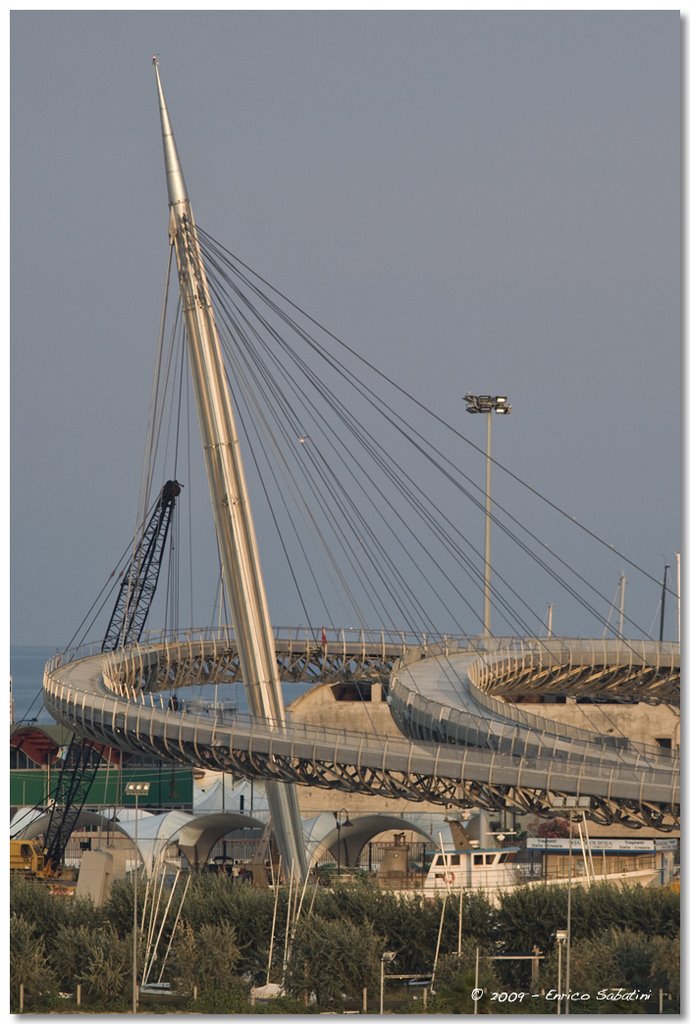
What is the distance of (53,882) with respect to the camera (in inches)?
3590

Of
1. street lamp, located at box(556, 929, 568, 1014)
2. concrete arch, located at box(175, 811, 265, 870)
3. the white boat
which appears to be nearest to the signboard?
the white boat

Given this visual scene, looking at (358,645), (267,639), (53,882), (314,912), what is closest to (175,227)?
(267,639)

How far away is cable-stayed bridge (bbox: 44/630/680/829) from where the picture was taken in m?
65.9

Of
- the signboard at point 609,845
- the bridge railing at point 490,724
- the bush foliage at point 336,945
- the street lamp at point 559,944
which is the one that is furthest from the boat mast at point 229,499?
the signboard at point 609,845

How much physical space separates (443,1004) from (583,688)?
6409 cm

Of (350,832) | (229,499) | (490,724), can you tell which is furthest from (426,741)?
(350,832)

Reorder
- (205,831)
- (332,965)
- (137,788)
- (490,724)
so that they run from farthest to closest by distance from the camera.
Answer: (205,831), (490,724), (137,788), (332,965)

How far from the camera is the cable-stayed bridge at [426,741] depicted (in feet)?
216

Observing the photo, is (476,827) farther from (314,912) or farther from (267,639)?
(314,912)

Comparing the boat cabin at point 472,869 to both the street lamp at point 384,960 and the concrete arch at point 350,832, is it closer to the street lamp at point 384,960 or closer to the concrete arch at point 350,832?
the concrete arch at point 350,832

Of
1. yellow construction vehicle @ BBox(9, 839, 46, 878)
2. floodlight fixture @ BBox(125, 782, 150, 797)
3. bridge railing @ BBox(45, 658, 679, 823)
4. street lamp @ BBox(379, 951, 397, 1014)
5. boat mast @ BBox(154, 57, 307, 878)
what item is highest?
boat mast @ BBox(154, 57, 307, 878)

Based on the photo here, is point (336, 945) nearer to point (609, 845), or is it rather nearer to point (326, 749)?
point (326, 749)

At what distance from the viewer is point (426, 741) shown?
76812mm

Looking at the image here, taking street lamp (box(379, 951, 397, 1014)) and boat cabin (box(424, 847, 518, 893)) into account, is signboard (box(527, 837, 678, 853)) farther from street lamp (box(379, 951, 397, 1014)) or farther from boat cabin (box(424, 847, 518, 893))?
street lamp (box(379, 951, 397, 1014))
